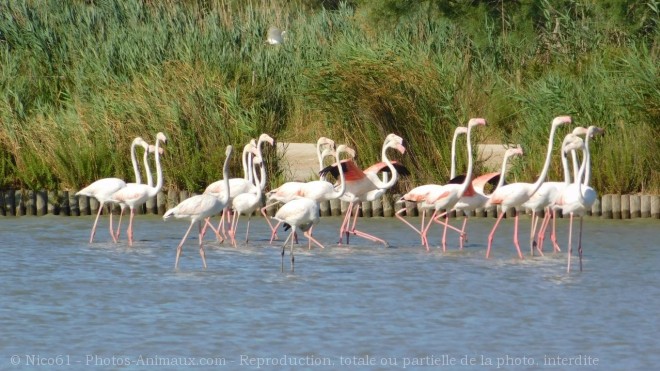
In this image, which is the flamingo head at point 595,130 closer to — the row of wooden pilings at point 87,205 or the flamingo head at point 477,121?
the flamingo head at point 477,121

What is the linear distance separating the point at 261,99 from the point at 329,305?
712 cm

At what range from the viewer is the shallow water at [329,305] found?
26.3ft

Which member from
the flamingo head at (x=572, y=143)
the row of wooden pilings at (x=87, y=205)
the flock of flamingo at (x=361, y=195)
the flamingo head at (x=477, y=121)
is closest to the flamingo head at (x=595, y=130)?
the flock of flamingo at (x=361, y=195)

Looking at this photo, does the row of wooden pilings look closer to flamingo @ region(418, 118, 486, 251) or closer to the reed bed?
the reed bed

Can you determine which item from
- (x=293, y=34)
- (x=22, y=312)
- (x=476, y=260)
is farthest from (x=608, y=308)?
(x=293, y=34)

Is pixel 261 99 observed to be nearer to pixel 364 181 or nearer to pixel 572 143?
pixel 364 181

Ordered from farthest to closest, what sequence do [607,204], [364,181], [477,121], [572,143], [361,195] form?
1. [607,204]
2. [361,195]
3. [364,181]
4. [477,121]
5. [572,143]

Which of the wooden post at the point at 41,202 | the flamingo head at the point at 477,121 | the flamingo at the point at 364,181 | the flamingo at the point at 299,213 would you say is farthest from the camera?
the wooden post at the point at 41,202

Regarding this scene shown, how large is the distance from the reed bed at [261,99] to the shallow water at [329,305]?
2.02 metres

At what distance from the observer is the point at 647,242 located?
1313 centimetres

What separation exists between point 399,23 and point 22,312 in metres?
13.4

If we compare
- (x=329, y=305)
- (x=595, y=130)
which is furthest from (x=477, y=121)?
(x=329, y=305)

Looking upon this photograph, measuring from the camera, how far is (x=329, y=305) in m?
9.72

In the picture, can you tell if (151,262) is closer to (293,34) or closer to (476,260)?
(476,260)
